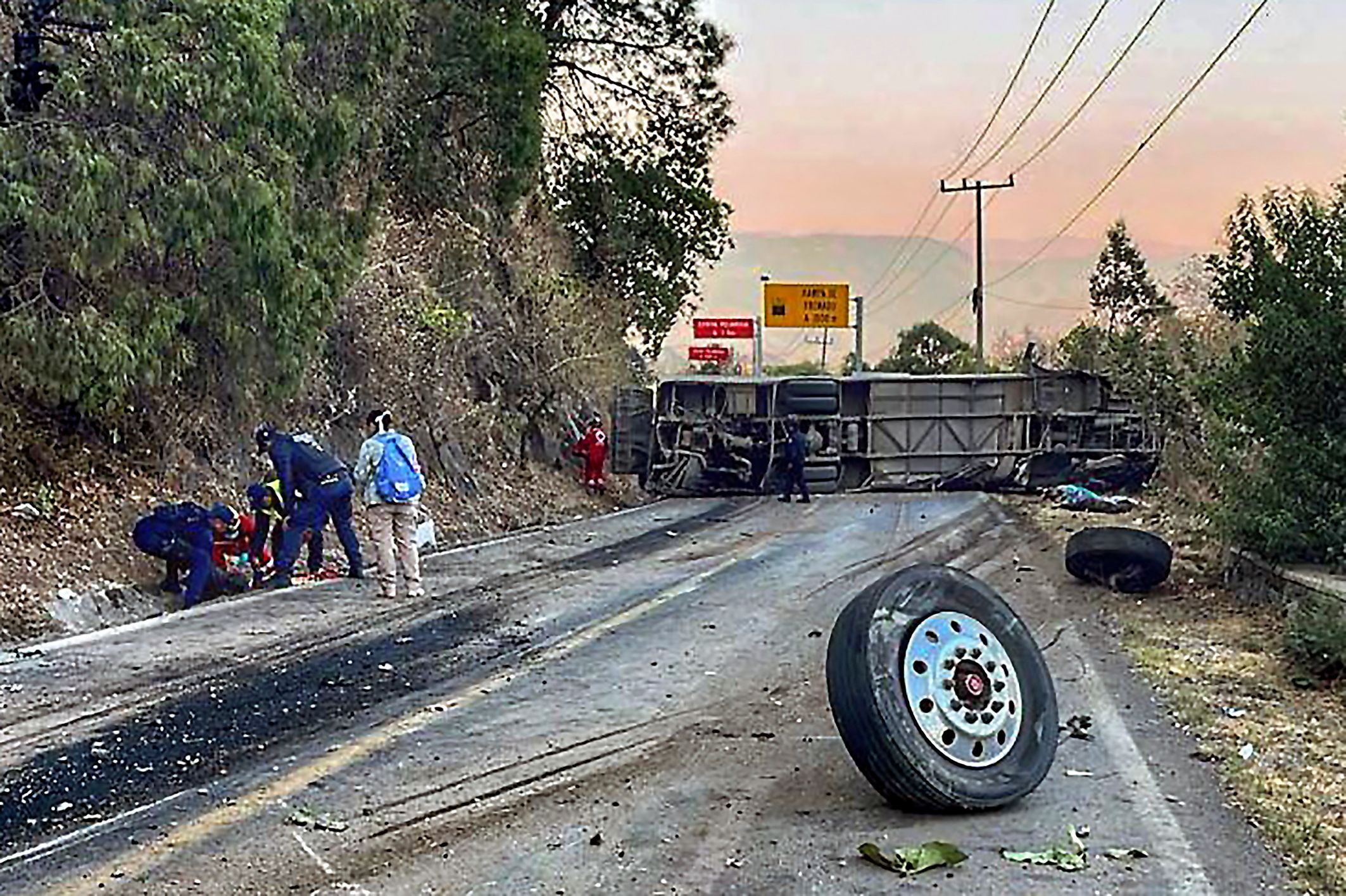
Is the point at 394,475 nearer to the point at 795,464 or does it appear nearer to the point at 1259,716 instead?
the point at 1259,716

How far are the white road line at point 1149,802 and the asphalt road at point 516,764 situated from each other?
0.06 feet

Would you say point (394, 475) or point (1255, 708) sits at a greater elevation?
point (394, 475)

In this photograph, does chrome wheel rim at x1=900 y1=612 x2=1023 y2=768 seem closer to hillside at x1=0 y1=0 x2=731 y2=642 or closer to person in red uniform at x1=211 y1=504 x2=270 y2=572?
hillside at x1=0 y1=0 x2=731 y2=642

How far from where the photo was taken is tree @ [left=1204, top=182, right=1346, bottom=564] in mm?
11422

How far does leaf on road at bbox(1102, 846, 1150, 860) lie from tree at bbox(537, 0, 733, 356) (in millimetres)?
22977

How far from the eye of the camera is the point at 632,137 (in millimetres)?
30562

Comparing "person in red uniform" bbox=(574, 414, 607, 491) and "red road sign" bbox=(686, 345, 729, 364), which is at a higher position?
"red road sign" bbox=(686, 345, 729, 364)

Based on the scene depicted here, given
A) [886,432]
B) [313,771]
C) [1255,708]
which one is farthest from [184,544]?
[886,432]

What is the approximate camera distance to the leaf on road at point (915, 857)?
530cm

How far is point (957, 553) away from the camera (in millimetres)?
16484

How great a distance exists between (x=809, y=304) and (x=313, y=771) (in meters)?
44.0

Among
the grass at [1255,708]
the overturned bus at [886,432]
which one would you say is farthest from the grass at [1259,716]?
the overturned bus at [886,432]

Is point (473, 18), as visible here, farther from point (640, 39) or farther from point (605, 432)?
point (605, 432)

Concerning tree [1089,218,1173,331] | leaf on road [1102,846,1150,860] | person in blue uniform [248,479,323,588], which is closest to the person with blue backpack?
person in blue uniform [248,479,323,588]
